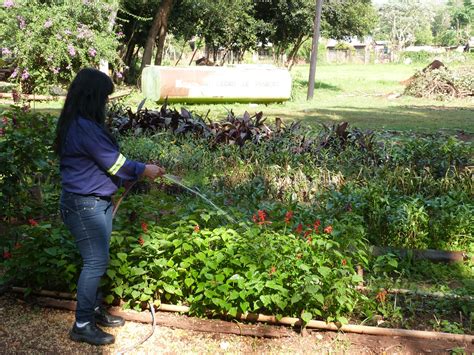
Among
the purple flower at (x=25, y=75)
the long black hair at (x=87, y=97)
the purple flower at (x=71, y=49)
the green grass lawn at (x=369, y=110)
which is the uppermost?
the long black hair at (x=87, y=97)

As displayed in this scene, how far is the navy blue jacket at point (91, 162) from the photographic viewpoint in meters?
3.27

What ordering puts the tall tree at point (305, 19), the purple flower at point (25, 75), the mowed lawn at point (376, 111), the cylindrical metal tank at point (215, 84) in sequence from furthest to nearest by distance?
1. the tall tree at point (305, 19)
2. the purple flower at point (25, 75)
3. the cylindrical metal tank at point (215, 84)
4. the mowed lawn at point (376, 111)

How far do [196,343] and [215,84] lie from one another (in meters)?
13.3

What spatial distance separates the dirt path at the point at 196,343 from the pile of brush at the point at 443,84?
1748cm

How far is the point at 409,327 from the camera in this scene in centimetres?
378

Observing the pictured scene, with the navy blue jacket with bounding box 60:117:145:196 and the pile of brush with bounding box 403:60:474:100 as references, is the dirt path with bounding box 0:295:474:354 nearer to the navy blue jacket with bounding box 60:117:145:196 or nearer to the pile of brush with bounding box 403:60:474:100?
Result: the navy blue jacket with bounding box 60:117:145:196

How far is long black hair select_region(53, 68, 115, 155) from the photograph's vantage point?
3.26 meters

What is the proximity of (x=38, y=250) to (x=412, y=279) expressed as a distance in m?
2.76

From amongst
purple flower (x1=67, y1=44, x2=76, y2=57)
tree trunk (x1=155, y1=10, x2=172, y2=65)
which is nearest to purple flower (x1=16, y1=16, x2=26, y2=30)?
purple flower (x1=67, y1=44, x2=76, y2=57)

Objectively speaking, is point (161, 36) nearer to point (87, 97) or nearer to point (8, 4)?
point (8, 4)

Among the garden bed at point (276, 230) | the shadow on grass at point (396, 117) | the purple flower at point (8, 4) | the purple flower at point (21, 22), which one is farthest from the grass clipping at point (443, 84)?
the garden bed at point (276, 230)

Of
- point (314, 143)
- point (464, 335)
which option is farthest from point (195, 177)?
point (464, 335)

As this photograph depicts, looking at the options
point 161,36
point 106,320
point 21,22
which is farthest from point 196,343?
point 161,36

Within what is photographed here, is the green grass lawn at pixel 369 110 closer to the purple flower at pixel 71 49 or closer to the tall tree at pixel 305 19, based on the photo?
the purple flower at pixel 71 49
